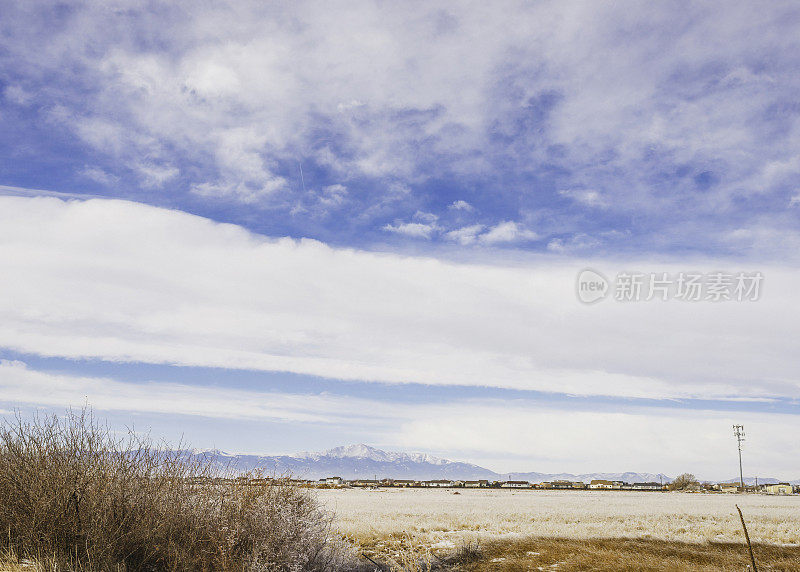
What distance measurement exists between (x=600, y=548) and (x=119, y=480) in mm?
20551

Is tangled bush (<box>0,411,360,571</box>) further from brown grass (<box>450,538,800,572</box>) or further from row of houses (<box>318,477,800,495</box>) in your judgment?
row of houses (<box>318,477,800,495</box>)

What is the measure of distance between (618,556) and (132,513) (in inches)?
722

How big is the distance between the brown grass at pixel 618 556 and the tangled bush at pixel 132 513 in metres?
8.80

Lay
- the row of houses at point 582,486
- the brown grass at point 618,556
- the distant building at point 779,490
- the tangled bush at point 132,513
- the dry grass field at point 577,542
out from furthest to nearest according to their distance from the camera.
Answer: the row of houses at point 582,486 < the distant building at point 779,490 < the dry grass field at point 577,542 < the brown grass at point 618,556 < the tangled bush at point 132,513

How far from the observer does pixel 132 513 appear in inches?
670

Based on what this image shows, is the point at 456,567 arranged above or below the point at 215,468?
below

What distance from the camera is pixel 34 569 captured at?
14.6 metres

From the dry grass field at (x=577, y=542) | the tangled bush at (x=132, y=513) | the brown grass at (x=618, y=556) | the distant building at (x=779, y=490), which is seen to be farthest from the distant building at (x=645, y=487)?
the tangled bush at (x=132, y=513)

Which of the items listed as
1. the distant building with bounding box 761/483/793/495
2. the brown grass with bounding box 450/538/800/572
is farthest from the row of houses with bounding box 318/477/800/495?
the brown grass with bounding box 450/538/800/572

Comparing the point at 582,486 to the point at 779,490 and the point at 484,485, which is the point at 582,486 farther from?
the point at 779,490

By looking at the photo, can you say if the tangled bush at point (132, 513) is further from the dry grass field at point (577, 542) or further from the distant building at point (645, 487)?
the distant building at point (645, 487)

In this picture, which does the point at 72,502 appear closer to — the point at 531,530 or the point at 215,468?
the point at 215,468

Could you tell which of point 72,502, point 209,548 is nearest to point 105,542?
point 72,502

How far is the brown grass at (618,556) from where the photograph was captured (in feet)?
75.6
